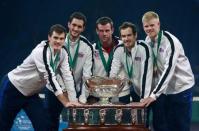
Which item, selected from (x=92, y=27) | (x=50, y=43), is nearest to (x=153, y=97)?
(x=50, y=43)

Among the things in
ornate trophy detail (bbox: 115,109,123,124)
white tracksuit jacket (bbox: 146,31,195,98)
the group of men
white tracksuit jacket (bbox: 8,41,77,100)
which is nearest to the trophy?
ornate trophy detail (bbox: 115,109,123,124)

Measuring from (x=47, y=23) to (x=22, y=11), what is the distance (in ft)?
1.34

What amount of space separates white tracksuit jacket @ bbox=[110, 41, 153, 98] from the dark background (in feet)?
9.81

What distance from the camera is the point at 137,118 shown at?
3.58 metres

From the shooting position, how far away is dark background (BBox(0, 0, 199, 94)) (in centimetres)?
709

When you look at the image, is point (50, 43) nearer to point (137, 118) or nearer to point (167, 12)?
point (137, 118)

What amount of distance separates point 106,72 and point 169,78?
0.64 m

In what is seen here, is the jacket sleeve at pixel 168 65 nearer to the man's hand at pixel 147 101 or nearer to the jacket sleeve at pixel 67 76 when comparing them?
the man's hand at pixel 147 101

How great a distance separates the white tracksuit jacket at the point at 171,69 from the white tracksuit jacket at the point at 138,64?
95 millimetres

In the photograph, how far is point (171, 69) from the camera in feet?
12.7

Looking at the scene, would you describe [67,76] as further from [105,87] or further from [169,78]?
[169,78]

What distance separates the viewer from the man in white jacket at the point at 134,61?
390 cm

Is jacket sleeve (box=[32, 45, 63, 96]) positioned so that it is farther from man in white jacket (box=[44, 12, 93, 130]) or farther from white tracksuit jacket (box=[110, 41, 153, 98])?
white tracksuit jacket (box=[110, 41, 153, 98])

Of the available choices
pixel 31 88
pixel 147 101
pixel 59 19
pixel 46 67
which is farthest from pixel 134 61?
pixel 59 19
